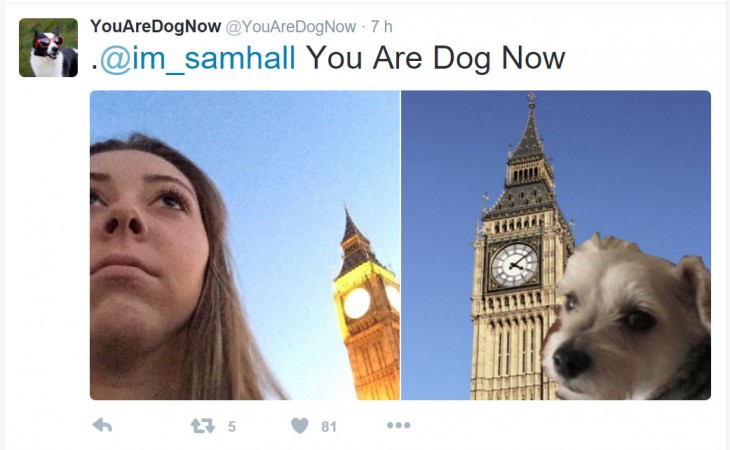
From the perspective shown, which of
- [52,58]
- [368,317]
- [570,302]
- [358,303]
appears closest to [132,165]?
[52,58]

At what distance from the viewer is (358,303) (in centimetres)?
754

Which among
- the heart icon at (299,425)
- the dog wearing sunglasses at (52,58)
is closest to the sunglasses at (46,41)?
the dog wearing sunglasses at (52,58)

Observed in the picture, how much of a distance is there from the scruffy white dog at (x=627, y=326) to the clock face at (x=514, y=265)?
838 millimetres

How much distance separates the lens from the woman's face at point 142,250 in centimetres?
745

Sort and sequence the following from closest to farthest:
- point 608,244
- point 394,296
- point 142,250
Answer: point 608,244
point 142,250
point 394,296

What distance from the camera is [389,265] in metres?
7.59

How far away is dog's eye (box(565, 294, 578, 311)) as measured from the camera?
6.77 meters

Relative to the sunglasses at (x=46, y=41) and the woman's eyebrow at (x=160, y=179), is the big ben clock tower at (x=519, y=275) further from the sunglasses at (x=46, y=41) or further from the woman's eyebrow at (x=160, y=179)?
the sunglasses at (x=46, y=41)

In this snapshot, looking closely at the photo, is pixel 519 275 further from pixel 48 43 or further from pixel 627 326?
pixel 48 43

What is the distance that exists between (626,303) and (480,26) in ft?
7.41

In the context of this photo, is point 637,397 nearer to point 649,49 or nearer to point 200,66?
point 649,49

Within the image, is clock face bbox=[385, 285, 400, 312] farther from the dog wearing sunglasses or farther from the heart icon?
the dog wearing sunglasses

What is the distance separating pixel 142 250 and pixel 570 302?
3.06m

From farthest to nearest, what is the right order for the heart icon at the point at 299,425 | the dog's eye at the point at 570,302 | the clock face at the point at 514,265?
the clock face at the point at 514,265, the heart icon at the point at 299,425, the dog's eye at the point at 570,302
